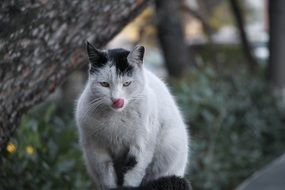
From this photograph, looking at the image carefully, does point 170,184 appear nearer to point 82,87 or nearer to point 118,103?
point 118,103

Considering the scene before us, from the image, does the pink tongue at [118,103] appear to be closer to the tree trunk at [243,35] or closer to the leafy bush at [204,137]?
the leafy bush at [204,137]

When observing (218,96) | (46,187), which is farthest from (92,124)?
(218,96)

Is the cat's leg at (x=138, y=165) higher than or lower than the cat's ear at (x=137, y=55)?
lower

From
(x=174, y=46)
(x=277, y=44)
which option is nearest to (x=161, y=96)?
(x=174, y=46)

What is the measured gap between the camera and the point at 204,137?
29.4ft

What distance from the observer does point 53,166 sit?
237 inches

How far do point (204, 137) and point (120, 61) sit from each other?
5.22 meters

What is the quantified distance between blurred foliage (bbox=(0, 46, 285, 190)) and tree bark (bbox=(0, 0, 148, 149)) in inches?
34.4

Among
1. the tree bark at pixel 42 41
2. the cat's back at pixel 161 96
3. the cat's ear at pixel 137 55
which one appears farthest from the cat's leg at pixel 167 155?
the tree bark at pixel 42 41

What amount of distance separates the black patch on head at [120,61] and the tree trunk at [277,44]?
9170mm

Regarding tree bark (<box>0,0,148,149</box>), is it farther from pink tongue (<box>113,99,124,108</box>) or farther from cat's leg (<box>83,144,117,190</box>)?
pink tongue (<box>113,99,124,108</box>)

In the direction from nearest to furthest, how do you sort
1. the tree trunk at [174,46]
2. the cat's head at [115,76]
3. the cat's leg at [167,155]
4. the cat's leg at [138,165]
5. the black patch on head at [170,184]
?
the black patch on head at [170,184]
the cat's head at [115,76]
the cat's leg at [138,165]
the cat's leg at [167,155]
the tree trunk at [174,46]

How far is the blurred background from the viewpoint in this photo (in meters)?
4.60

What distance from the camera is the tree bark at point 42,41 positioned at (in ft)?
14.5
